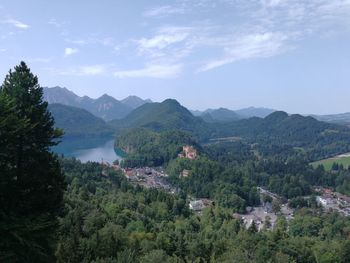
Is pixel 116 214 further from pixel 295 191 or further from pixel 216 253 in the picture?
pixel 295 191

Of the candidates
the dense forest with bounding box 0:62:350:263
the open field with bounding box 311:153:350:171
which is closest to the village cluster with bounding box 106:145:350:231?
the dense forest with bounding box 0:62:350:263

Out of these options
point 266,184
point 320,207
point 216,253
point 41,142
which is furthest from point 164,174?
point 41,142

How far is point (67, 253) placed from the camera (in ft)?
49.4

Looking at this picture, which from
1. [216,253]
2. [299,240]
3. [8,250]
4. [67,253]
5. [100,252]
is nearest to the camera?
[8,250]

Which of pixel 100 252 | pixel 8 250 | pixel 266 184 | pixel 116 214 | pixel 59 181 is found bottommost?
pixel 266 184

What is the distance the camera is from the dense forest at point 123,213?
11.0 metres

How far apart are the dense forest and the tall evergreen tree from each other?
3 cm

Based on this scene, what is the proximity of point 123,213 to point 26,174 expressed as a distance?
29.2 meters

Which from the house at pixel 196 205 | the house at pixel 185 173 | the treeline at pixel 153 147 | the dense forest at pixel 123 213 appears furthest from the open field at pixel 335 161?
the house at pixel 196 205

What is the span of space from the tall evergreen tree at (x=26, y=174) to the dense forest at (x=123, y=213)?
30 millimetres

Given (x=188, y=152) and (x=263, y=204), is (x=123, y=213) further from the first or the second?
(x=188, y=152)

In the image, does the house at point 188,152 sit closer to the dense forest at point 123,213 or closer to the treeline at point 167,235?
the dense forest at point 123,213

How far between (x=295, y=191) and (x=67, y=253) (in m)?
69.7

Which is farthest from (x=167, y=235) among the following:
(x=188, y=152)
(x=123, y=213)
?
(x=188, y=152)
